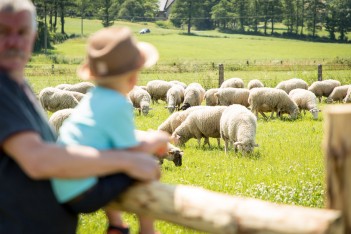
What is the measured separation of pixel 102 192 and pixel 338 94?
1119 inches

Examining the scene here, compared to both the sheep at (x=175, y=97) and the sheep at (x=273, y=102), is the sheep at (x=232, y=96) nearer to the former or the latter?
the sheep at (x=273, y=102)

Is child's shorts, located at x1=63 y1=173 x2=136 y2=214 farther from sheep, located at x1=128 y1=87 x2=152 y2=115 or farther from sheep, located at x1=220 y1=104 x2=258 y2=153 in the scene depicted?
sheep, located at x1=128 y1=87 x2=152 y2=115

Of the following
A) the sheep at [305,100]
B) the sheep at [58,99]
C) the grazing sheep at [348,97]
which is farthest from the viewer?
the grazing sheep at [348,97]

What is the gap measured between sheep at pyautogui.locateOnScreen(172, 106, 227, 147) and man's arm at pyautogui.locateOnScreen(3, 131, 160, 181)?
517 inches

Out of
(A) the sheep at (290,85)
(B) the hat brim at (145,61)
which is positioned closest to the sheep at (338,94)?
(A) the sheep at (290,85)

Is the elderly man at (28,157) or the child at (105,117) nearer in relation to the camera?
the elderly man at (28,157)

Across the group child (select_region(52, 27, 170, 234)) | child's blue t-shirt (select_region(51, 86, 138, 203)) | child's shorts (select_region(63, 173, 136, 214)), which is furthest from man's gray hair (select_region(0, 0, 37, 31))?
child's shorts (select_region(63, 173, 136, 214))

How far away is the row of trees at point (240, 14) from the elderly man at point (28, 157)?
4377 inches

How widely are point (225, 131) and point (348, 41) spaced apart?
105449 millimetres

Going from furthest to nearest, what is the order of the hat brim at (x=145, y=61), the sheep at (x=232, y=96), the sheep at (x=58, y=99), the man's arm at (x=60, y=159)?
the sheep at (x=232, y=96) → the sheep at (x=58, y=99) → the hat brim at (x=145, y=61) → the man's arm at (x=60, y=159)

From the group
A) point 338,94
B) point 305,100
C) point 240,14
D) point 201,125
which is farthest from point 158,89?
point 240,14

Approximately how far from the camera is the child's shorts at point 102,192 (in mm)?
2643

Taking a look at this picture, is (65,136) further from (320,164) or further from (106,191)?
(320,164)

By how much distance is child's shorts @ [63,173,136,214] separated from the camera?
264 cm
